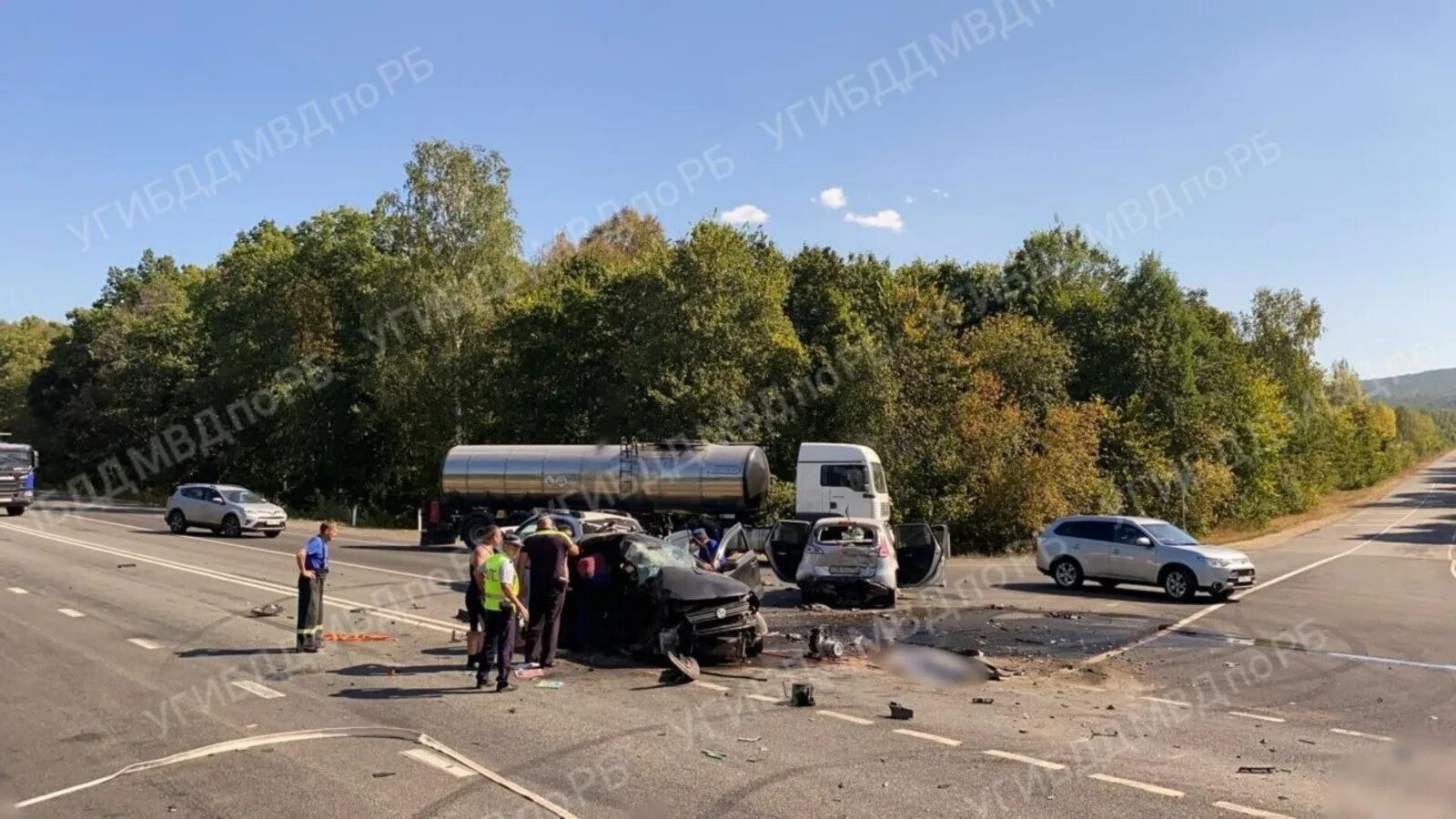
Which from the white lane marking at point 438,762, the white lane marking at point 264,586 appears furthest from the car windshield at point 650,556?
the white lane marking at point 438,762

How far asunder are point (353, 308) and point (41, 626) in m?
39.1

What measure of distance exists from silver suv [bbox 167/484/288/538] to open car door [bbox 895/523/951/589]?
20.7m

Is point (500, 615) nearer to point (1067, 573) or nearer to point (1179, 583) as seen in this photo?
point (1179, 583)

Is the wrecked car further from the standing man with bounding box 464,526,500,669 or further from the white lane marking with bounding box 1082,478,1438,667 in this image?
the white lane marking with bounding box 1082,478,1438,667

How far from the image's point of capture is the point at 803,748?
760 cm

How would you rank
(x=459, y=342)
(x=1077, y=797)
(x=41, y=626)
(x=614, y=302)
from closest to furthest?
(x=1077, y=797), (x=41, y=626), (x=614, y=302), (x=459, y=342)

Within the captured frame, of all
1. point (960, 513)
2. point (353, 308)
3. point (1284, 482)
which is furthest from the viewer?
point (1284, 482)

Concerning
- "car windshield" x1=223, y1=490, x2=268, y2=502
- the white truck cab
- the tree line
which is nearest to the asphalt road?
the white truck cab

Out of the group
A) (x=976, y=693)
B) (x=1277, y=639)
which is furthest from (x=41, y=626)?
(x=1277, y=639)

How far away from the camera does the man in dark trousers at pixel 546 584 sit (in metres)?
10.5

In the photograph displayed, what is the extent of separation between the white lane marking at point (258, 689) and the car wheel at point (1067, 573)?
54.3 feet

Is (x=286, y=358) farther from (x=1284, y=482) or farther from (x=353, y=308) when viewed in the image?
(x=1284, y=482)

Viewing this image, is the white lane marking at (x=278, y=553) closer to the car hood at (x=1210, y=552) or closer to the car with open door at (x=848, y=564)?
the car with open door at (x=848, y=564)

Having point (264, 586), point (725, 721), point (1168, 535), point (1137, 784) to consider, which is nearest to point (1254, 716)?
point (1137, 784)
